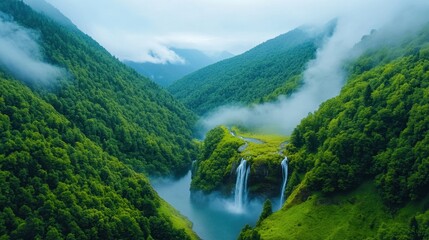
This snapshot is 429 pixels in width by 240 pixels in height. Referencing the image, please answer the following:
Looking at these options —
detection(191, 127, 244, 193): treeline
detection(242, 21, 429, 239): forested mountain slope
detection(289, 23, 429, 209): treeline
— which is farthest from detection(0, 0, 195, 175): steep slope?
detection(242, 21, 429, 239): forested mountain slope

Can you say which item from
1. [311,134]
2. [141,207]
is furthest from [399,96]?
[141,207]

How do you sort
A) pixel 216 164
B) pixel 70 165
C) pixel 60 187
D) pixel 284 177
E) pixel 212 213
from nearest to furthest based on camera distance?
pixel 60 187 → pixel 70 165 → pixel 284 177 → pixel 212 213 → pixel 216 164

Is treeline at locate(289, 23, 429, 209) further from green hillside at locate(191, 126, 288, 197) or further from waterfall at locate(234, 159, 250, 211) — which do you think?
waterfall at locate(234, 159, 250, 211)

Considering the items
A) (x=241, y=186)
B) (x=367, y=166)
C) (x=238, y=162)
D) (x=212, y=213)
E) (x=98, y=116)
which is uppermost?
(x=98, y=116)

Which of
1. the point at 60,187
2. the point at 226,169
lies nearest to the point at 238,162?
the point at 226,169

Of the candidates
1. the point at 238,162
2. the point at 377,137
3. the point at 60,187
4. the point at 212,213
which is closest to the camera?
the point at 60,187

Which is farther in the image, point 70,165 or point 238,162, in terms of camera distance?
point 238,162

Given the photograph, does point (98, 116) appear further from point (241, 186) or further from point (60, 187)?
point (60, 187)
